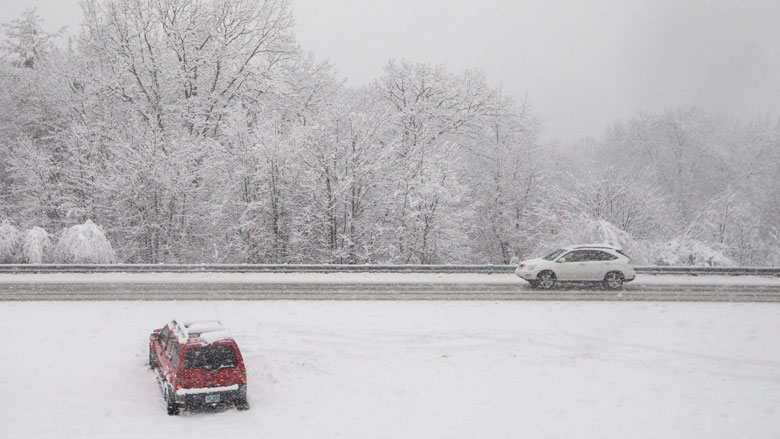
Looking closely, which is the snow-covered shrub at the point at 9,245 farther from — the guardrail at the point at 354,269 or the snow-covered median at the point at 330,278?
the guardrail at the point at 354,269

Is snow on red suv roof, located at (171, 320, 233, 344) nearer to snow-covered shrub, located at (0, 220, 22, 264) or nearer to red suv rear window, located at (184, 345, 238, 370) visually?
red suv rear window, located at (184, 345, 238, 370)

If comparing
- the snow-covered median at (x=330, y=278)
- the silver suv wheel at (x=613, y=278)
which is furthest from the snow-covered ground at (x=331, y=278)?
the silver suv wheel at (x=613, y=278)

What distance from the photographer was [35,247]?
2398 cm

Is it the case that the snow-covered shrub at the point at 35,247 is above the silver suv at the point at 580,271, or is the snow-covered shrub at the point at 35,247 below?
above

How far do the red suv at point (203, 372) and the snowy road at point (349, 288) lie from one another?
7474 millimetres

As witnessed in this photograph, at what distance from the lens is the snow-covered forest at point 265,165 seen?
1120 inches

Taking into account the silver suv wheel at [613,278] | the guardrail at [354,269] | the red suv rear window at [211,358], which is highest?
the guardrail at [354,269]

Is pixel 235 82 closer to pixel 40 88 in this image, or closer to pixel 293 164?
pixel 293 164

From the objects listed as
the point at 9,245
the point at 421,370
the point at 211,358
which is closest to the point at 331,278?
the point at 421,370

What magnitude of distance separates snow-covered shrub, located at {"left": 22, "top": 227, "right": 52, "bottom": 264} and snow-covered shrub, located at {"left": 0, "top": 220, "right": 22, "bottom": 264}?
319 millimetres

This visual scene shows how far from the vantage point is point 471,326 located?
1556 centimetres

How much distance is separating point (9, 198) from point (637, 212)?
134 feet

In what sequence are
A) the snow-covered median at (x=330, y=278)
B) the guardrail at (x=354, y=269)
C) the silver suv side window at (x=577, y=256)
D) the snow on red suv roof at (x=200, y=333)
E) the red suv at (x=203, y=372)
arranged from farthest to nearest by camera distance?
the guardrail at (x=354, y=269), the snow-covered median at (x=330, y=278), the silver suv side window at (x=577, y=256), the snow on red suv roof at (x=200, y=333), the red suv at (x=203, y=372)

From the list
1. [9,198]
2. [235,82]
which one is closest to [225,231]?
[235,82]
